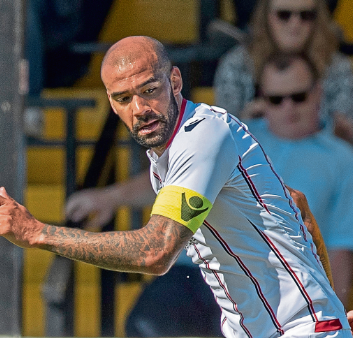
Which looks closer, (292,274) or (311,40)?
(292,274)

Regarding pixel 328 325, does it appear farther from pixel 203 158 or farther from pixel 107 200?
pixel 107 200

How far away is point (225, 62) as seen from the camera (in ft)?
12.6

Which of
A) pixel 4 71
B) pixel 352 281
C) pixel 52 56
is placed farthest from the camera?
pixel 52 56

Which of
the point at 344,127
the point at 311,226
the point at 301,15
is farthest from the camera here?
the point at 344,127

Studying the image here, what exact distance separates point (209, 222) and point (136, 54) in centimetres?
49

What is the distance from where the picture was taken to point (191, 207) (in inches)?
66.1

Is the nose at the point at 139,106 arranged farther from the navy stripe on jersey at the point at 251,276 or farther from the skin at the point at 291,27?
the skin at the point at 291,27

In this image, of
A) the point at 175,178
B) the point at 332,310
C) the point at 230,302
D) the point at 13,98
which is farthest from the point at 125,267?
the point at 13,98

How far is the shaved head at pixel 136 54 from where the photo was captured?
1819 millimetres

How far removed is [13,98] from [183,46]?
1.19 m

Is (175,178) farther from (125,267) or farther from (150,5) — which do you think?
(150,5)

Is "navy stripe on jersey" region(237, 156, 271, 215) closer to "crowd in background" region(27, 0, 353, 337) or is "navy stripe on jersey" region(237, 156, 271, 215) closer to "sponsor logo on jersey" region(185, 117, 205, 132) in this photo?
"sponsor logo on jersey" region(185, 117, 205, 132)

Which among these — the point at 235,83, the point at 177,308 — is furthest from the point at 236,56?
the point at 177,308

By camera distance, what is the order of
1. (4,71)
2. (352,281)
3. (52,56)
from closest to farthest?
(4,71)
(352,281)
(52,56)
